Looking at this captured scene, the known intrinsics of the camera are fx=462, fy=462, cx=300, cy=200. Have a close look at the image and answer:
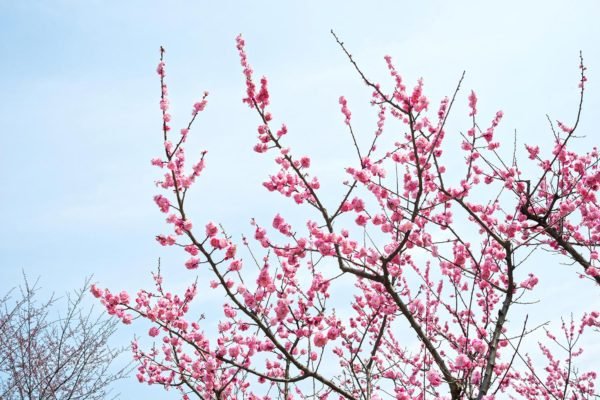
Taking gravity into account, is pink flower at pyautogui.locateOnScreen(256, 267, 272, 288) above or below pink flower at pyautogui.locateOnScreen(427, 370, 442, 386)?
above

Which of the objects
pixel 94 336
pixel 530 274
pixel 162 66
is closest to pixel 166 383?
pixel 162 66

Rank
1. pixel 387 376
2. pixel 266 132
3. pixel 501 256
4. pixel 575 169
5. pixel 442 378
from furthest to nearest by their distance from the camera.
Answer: pixel 387 376 → pixel 575 169 → pixel 501 256 → pixel 266 132 → pixel 442 378

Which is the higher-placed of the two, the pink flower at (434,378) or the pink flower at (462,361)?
the pink flower at (462,361)

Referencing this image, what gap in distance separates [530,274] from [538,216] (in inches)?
104

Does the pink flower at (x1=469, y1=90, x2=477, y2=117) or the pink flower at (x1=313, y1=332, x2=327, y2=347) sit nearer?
the pink flower at (x1=313, y1=332, x2=327, y2=347)

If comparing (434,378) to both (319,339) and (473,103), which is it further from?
(473,103)

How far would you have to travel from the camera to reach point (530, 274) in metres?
5.09

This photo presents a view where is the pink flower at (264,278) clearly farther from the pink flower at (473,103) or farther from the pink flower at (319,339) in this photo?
the pink flower at (473,103)

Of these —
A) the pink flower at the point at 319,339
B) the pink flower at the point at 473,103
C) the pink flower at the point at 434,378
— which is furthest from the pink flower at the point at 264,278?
the pink flower at the point at 473,103

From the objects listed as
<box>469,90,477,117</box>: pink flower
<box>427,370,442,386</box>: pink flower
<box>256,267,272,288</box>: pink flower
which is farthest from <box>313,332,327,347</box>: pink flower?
<box>469,90,477,117</box>: pink flower

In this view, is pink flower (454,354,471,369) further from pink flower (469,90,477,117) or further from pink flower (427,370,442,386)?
pink flower (469,90,477,117)

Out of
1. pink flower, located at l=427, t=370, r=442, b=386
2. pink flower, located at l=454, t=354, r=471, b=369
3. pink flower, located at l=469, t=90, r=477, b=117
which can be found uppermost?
pink flower, located at l=469, t=90, r=477, b=117

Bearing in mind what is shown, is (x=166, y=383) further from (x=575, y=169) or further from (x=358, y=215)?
(x=575, y=169)

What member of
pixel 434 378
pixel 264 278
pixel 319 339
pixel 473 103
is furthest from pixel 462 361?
pixel 473 103
